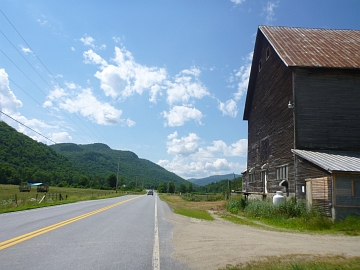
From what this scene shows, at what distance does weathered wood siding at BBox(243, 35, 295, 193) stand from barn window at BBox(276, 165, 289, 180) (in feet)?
1.03

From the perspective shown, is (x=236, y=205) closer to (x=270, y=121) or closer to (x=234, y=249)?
(x=270, y=121)

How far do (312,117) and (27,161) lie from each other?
5916 centimetres

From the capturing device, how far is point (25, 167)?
6844cm

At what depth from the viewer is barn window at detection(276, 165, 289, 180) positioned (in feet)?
68.7

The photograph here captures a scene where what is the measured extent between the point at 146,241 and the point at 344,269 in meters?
5.28

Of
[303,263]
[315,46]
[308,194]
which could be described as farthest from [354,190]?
[315,46]

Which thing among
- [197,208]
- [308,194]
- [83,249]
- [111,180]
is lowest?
[197,208]

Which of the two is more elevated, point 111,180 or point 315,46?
point 315,46

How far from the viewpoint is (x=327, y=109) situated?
789 inches

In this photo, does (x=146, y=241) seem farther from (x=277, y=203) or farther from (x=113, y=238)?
(x=277, y=203)

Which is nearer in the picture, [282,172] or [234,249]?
[234,249]

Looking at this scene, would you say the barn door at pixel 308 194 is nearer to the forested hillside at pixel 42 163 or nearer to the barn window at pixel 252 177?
the barn window at pixel 252 177

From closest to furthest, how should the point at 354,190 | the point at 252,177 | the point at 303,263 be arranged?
the point at 303,263 < the point at 354,190 < the point at 252,177

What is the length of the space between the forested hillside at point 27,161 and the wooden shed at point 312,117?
45.8m
